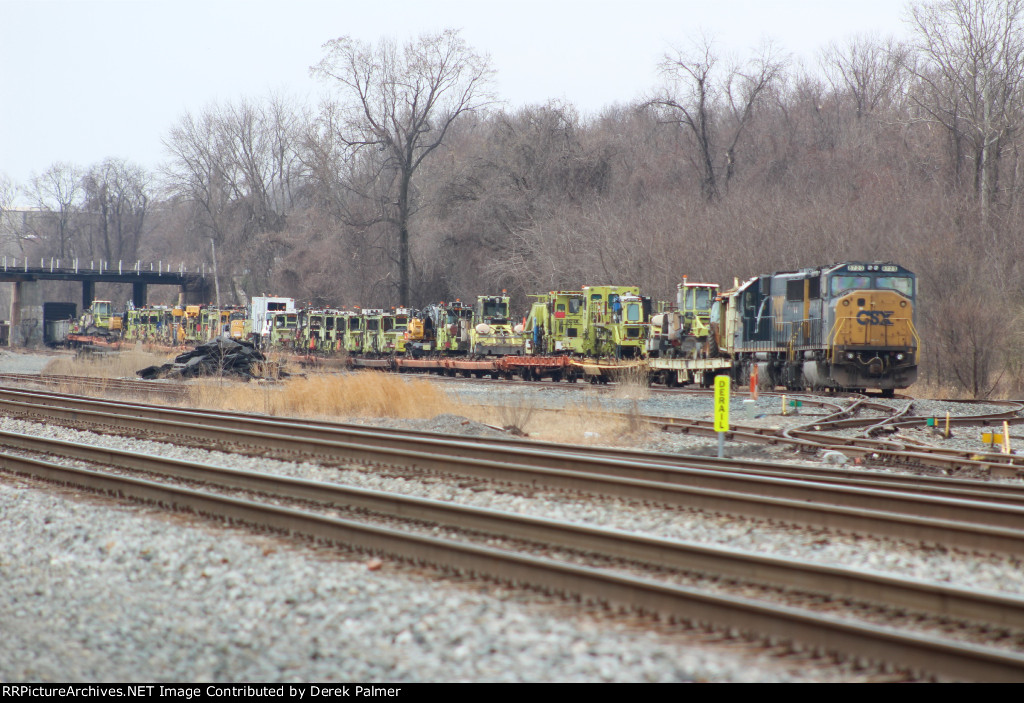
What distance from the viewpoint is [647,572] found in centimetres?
664

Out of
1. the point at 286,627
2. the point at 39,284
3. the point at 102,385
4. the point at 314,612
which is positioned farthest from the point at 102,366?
the point at 39,284

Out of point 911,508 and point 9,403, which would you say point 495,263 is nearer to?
point 9,403

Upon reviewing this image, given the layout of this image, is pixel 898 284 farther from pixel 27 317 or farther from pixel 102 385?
pixel 27 317

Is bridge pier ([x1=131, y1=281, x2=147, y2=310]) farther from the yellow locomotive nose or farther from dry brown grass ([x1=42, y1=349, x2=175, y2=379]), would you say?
the yellow locomotive nose

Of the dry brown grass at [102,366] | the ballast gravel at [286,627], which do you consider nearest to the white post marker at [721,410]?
the ballast gravel at [286,627]

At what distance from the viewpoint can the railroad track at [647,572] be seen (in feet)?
15.6

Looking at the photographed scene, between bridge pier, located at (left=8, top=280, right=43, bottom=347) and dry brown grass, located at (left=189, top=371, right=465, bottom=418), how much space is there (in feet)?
197

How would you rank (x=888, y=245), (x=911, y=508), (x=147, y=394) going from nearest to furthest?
(x=911, y=508), (x=147, y=394), (x=888, y=245)

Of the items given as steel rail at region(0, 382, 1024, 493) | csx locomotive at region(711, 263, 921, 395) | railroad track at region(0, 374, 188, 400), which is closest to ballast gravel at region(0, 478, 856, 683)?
steel rail at region(0, 382, 1024, 493)

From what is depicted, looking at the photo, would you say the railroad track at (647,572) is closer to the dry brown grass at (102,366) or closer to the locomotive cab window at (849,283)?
the locomotive cab window at (849,283)

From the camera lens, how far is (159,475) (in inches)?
441

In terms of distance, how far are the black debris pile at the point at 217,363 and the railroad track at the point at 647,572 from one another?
70.2 feet
